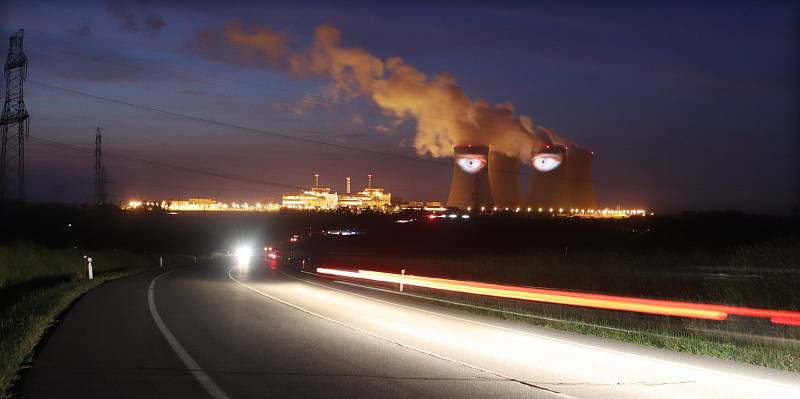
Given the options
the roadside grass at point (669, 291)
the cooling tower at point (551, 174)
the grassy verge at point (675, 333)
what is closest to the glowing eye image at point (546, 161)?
the cooling tower at point (551, 174)

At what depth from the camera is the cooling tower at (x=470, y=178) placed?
8525cm

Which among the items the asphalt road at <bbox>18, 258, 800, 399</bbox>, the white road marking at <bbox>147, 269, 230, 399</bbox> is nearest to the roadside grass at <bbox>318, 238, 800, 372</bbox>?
the asphalt road at <bbox>18, 258, 800, 399</bbox>

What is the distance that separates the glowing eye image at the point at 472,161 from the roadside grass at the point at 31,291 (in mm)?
42033

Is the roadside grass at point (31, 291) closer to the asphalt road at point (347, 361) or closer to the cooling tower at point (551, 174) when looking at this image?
the asphalt road at point (347, 361)

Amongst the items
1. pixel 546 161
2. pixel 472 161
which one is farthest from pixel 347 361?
pixel 546 161

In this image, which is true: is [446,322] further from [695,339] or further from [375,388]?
[375,388]

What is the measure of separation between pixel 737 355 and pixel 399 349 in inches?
230

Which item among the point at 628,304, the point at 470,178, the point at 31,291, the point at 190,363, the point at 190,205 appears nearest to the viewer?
the point at 190,363

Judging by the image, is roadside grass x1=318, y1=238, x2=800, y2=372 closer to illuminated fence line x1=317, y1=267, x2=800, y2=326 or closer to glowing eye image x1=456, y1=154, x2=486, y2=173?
illuminated fence line x1=317, y1=267, x2=800, y2=326

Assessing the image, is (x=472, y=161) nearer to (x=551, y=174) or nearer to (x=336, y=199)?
(x=551, y=174)

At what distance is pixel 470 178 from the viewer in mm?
88562

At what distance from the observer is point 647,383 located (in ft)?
31.9

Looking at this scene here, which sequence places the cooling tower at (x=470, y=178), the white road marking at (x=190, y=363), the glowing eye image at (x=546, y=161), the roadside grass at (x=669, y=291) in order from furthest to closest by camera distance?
the glowing eye image at (x=546, y=161)
the cooling tower at (x=470, y=178)
the roadside grass at (x=669, y=291)
the white road marking at (x=190, y=363)

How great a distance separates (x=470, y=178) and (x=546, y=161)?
9631 millimetres
